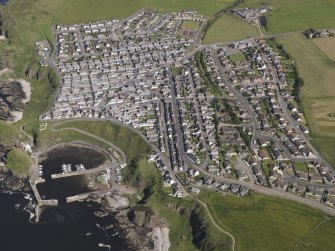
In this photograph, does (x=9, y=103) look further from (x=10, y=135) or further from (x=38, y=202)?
(x=38, y=202)

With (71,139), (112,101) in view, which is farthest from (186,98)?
(71,139)

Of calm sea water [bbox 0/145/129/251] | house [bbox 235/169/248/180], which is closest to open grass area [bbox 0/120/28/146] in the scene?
calm sea water [bbox 0/145/129/251]

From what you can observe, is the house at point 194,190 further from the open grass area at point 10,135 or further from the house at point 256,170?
the open grass area at point 10,135

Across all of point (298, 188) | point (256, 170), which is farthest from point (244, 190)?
point (298, 188)

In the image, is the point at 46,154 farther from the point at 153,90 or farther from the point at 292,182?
the point at 292,182

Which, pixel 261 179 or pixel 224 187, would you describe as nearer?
pixel 224 187

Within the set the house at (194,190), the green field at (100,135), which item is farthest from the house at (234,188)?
the green field at (100,135)
